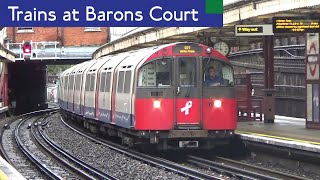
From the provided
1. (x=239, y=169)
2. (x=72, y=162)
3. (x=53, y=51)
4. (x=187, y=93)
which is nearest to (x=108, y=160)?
(x=72, y=162)

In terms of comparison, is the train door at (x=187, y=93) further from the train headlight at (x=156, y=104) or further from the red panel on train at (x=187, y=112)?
the train headlight at (x=156, y=104)

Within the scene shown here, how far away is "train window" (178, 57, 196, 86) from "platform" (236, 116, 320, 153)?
1.89 meters

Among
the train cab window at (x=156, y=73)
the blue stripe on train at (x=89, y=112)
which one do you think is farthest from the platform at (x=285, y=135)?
the blue stripe on train at (x=89, y=112)

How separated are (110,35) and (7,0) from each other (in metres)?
35.2

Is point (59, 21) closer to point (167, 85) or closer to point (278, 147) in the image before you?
point (167, 85)

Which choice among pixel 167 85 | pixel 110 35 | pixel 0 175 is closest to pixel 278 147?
pixel 167 85

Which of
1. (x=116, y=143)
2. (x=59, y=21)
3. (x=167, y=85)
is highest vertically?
(x=59, y=21)

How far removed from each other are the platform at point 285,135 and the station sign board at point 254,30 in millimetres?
2603

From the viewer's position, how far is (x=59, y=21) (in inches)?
455

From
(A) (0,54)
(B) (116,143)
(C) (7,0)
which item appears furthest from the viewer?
(A) (0,54)

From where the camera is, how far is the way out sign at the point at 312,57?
16234 mm

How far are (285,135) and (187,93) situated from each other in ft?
8.57

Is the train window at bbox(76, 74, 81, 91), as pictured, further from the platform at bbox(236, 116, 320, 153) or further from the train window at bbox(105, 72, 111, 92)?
the platform at bbox(236, 116, 320, 153)

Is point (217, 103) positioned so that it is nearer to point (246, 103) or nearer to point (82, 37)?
point (246, 103)
